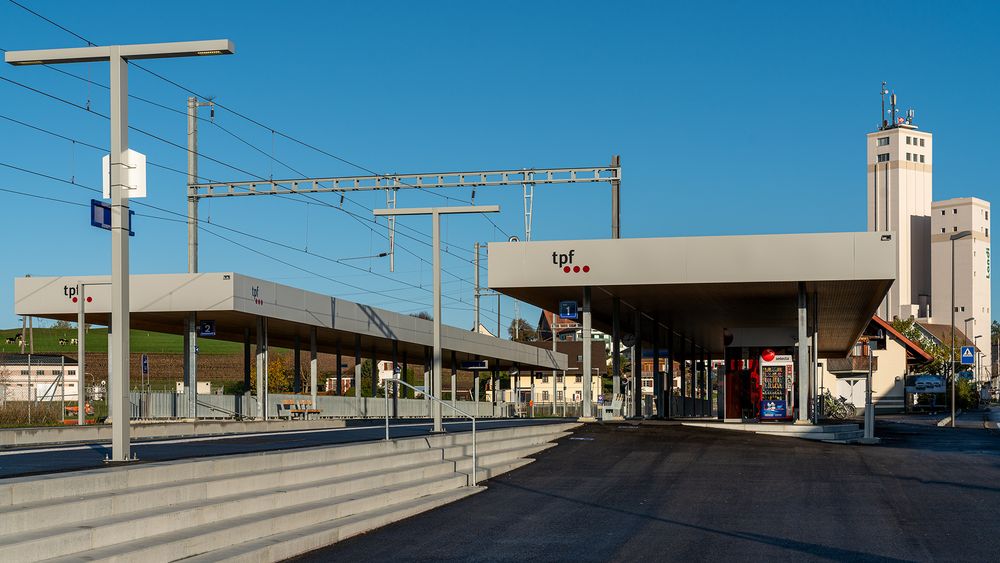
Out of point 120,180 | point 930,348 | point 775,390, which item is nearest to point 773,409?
point 775,390

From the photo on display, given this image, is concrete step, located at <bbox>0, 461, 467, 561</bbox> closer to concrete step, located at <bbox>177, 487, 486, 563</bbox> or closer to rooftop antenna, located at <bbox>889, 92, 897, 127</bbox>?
concrete step, located at <bbox>177, 487, 486, 563</bbox>

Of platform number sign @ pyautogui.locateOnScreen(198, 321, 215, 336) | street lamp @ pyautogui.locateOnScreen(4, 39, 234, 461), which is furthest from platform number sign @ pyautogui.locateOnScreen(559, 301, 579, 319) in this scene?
street lamp @ pyautogui.locateOnScreen(4, 39, 234, 461)

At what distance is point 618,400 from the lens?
32531 mm

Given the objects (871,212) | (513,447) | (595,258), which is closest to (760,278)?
(595,258)

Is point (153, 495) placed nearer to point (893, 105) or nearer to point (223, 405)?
point (223, 405)

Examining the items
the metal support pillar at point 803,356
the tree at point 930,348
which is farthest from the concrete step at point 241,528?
the tree at point 930,348

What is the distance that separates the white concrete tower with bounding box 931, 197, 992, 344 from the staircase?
14830 centimetres

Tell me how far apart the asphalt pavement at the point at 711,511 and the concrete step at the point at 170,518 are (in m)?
0.90

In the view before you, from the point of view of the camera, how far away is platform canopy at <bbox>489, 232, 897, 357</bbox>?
92.1 ft

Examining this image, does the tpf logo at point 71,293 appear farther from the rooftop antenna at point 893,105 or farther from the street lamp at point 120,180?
the rooftop antenna at point 893,105

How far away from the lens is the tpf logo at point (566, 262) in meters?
30.0

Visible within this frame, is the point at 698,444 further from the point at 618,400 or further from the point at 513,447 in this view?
the point at 618,400

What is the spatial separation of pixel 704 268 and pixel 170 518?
20597 mm

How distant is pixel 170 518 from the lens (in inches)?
401
